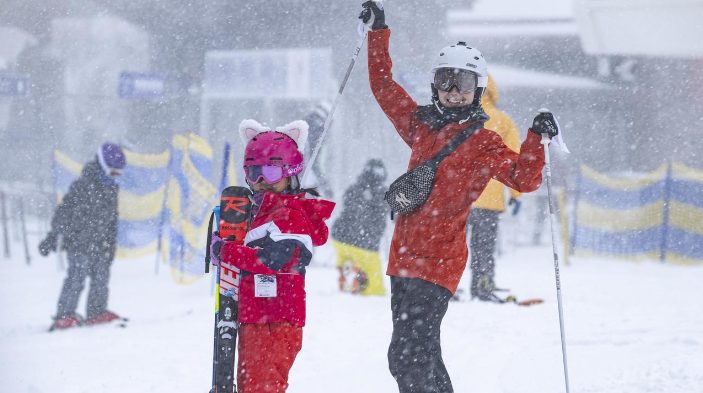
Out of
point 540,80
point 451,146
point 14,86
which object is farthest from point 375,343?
point 540,80

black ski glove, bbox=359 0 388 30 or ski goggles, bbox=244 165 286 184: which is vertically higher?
black ski glove, bbox=359 0 388 30

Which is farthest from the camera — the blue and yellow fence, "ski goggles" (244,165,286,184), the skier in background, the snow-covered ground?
the blue and yellow fence

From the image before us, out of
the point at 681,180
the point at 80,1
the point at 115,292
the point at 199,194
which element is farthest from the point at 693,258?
the point at 80,1

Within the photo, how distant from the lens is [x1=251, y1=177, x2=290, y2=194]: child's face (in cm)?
318

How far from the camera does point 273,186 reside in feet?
10.5

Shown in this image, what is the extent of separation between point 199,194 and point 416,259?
642cm

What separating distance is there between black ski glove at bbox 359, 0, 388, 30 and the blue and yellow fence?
10.8 metres

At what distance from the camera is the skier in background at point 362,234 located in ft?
27.1

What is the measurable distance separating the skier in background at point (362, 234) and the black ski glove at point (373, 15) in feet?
15.7

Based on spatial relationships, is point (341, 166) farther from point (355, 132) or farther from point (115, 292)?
point (115, 292)

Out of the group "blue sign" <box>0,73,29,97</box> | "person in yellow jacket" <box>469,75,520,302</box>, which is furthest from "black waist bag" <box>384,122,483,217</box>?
"blue sign" <box>0,73,29,97</box>

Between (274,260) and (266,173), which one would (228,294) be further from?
(266,173)

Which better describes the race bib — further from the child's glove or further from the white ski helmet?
the white ski helmet

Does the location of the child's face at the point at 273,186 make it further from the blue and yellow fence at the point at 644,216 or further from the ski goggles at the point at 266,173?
the blue and yellow fence at the point at 644,216
